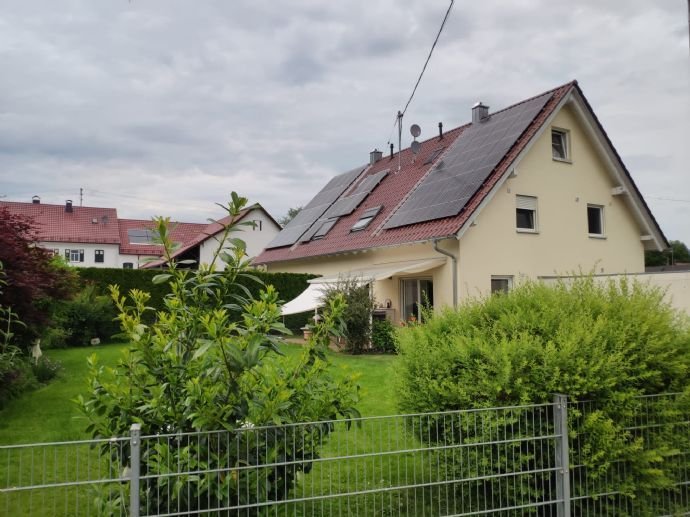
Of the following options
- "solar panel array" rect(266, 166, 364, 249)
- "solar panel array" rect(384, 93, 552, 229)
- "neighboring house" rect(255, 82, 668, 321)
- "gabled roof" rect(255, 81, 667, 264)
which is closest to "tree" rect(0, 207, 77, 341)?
"neighboring house" rect(255, 82, 668, 321)

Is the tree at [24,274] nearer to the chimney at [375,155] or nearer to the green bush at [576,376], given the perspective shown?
the green bush at [576,376]

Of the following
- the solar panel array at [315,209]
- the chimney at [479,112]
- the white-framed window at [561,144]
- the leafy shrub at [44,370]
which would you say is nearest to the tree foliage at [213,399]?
the leafy shrub at [44,370]

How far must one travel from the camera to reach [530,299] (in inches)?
199

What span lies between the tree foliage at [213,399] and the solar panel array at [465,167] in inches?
504

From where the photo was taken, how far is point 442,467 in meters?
4.33

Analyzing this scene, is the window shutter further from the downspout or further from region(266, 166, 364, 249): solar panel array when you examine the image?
region(266, 166, 364, 249): solar panel array

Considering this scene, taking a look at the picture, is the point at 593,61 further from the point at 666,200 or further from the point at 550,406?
the point at 666,200

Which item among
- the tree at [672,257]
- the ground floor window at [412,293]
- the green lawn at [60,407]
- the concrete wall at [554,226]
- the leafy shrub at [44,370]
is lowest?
the green lawn at [60,407]

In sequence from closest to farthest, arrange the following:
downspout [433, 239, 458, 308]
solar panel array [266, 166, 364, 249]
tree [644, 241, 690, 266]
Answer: downspout [433, 239, 458, 308]
solar panel array [266, 166, 364, 249]
tree [644, 241, 690, 266]

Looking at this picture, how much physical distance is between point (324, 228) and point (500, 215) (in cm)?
859

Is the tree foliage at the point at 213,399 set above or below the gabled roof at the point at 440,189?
below

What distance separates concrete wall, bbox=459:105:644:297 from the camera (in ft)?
54.2

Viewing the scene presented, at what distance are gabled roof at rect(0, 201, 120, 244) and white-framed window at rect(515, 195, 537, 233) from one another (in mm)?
45248

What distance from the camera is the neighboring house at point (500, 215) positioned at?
1639cm
